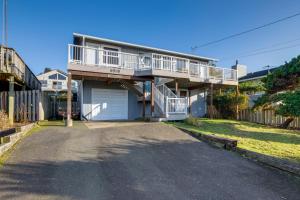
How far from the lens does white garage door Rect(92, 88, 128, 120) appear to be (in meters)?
14.1

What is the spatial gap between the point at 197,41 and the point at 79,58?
62.7 ft

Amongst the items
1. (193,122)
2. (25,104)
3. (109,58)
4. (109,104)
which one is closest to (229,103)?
(193,122)

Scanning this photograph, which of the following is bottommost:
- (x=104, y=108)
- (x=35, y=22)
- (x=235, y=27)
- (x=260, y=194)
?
(x=260, y=194)

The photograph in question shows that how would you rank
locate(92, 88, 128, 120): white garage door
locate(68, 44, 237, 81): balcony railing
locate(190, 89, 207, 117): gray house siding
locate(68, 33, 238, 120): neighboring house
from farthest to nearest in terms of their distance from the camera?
1. locate(190, 89, 207, 117): gray house siding
2. locate(92, 88, 128, 120): white garage door
3. locate(68, 33, 238, 120): neighboring house
4. locate(68, 44, 237, 81): balcony railing

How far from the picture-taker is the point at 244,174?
4672 millimetres

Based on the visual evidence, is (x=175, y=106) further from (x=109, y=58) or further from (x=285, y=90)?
(x=285, y=90)

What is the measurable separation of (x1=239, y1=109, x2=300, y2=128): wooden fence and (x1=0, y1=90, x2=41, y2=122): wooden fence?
48.2ft

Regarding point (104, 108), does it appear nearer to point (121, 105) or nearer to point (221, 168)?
point (121, 105)

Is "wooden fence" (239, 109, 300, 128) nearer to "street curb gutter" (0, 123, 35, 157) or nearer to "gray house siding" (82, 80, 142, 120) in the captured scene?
"gray house siding" (82, 80, 142, 120)

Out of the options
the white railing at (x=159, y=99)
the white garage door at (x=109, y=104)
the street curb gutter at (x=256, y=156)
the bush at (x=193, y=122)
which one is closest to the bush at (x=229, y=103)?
the bush at (x=193, y=122)

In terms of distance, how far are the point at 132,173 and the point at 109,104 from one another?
34.7 ft

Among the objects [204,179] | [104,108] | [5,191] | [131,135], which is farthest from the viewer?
[104,108]

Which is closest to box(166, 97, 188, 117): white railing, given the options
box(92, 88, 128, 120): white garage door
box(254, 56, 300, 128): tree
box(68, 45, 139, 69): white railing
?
box(68, 45, 139, 69): white railing

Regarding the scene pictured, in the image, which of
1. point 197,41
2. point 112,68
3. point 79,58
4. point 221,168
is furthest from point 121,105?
point 197,41
